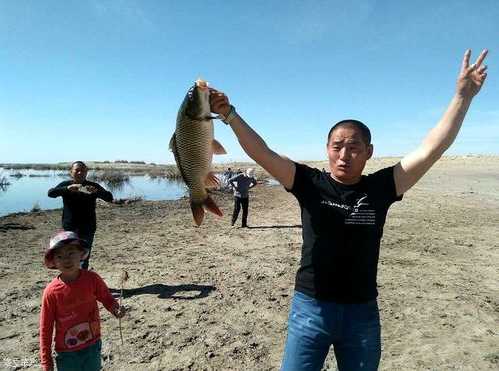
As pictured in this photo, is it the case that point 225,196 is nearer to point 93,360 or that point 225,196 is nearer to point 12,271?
point 12,271

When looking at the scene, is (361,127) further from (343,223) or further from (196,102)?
(196,102)

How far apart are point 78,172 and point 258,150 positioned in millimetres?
4559

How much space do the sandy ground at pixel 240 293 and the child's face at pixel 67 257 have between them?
2085 millimetres

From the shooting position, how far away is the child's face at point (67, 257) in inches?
129

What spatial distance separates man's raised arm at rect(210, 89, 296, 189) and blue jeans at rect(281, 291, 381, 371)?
32.1 inches

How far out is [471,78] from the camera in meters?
A: 2.66

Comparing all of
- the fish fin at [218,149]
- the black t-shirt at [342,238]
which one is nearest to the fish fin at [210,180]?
the fish fin at [218,149]

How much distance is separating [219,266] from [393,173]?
6.75 m

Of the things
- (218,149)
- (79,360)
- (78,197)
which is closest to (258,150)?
(218,149)

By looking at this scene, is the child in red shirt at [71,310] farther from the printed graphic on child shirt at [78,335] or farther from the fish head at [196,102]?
the fish head at [196,102]

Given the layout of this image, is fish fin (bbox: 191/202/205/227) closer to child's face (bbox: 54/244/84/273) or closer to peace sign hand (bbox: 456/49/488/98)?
child's face (bbox: 54/244/84/273)

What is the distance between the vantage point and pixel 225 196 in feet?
84.5

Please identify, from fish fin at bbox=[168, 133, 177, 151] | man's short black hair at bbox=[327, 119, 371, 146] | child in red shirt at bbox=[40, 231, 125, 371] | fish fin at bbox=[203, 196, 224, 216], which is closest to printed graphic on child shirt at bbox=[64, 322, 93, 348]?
child in red shirt at bbox=[40, 231, 125, 371]

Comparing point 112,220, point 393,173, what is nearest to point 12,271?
point 112,220
